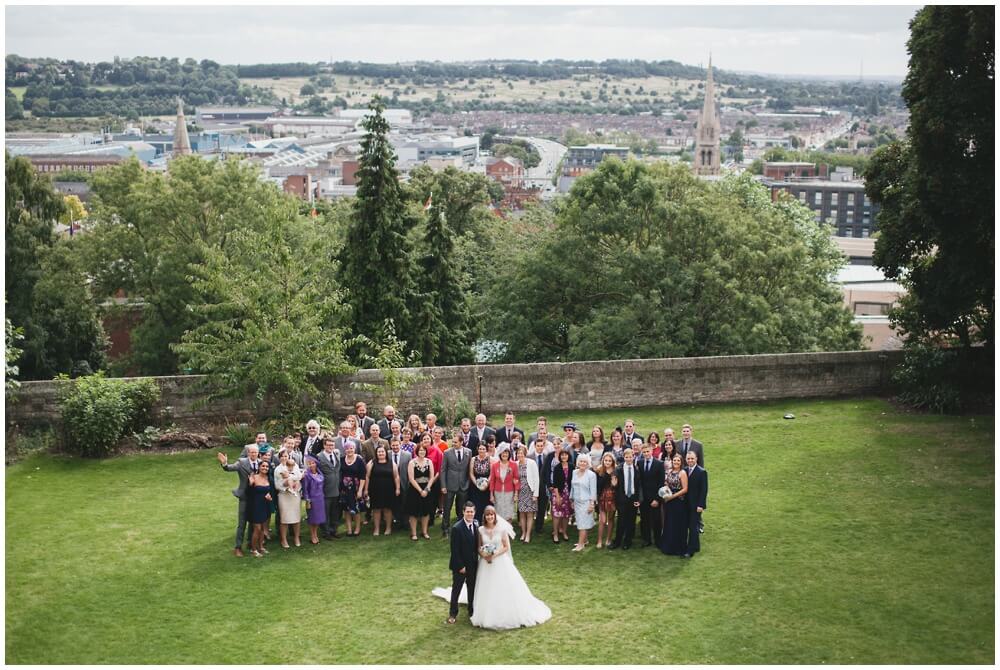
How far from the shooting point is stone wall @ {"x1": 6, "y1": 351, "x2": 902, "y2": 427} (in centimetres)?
2081

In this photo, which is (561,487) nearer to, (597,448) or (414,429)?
(597,448)

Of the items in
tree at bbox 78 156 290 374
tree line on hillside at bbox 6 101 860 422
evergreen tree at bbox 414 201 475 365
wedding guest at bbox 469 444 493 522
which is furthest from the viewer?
tree at bbox 78 156 290 374

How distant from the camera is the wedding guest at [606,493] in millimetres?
14773

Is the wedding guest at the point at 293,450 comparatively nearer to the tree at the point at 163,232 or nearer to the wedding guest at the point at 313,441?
the wedding guest at the point at 313,441

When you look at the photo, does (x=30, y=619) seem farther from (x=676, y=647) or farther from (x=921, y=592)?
(x=921, y=592)

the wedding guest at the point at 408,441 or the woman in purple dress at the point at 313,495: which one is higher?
the wedding guest at the point at 408,441

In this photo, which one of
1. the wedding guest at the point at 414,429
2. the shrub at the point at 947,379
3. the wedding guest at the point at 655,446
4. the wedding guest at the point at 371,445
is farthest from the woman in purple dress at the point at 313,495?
the shrub at the point at 947,379

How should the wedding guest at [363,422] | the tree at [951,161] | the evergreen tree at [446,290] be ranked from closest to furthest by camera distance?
the wedding guest at [363,422] → the tree at [951,161] → the evergreen tree at [446,290]

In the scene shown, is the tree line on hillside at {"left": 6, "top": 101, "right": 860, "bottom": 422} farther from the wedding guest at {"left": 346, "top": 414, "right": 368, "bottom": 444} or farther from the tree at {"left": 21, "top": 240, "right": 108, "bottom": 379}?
the wedding guest at {"left": 346, "top": 414, "right": 368, "bottom": 444}

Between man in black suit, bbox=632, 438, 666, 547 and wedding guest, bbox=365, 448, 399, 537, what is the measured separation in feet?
9.86

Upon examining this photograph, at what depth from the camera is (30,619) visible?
12.8 metres

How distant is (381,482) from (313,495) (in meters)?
0.86

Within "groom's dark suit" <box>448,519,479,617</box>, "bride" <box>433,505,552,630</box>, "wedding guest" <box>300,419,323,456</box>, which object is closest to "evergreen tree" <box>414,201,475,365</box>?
→ "wedding guest" <box>300,419,323,456</box>

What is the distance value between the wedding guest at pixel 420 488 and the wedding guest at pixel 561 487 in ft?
4.92
